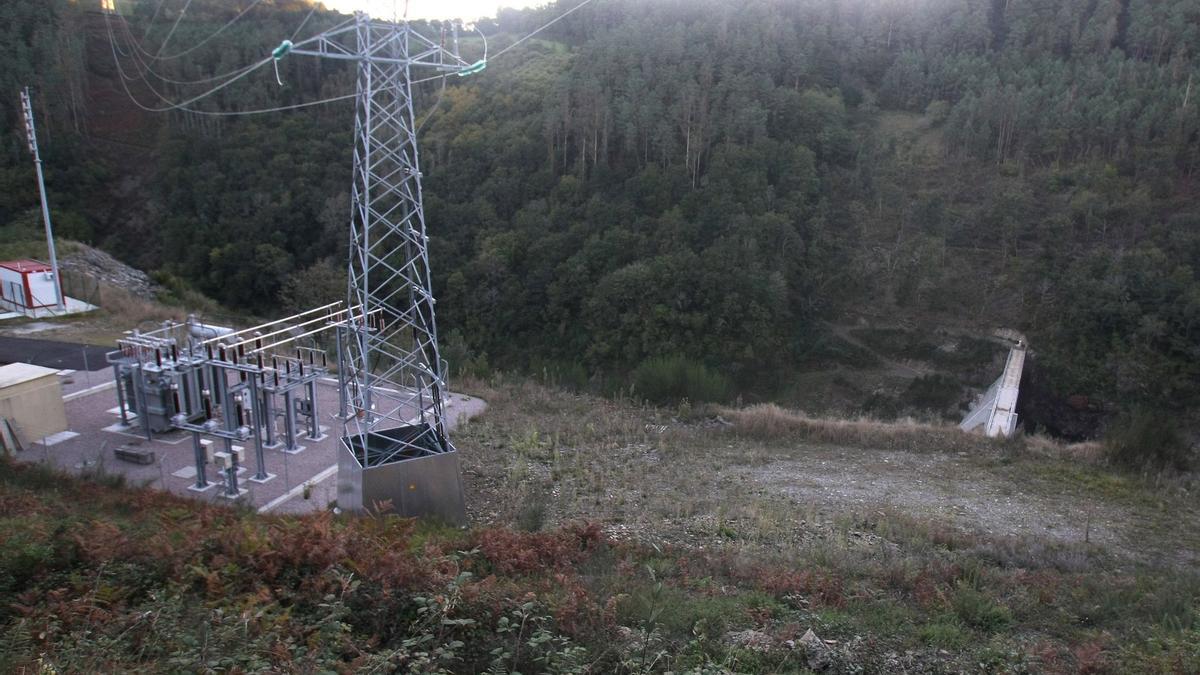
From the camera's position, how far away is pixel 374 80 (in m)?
7.70

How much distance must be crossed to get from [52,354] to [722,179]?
23.7 metres

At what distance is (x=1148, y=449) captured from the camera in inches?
474

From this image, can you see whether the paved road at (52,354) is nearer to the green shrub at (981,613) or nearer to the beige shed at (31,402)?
the beige shed at (31,402)

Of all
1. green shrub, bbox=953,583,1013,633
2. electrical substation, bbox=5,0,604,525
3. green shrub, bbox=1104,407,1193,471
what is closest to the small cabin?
electrical substation, bbox=5,0,604,525

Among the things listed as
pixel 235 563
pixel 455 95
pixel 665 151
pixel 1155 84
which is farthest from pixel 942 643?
pixel 455 95

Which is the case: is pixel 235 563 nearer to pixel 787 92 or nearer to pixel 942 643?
pixel 942 643

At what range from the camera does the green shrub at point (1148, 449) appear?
466 inches

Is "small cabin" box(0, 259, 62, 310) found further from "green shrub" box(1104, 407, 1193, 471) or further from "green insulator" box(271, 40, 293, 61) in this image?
"green shrub" box(1104, 407, 1193, 471)

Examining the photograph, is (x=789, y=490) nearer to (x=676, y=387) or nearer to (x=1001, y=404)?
(x=676, y=387)

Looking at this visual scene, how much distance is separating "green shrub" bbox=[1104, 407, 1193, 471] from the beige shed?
15280 mm

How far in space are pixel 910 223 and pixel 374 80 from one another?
1052 inches

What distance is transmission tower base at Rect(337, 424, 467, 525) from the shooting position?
7.74 metres

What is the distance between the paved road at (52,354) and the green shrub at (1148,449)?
653 inches

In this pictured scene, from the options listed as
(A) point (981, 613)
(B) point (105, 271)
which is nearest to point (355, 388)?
(A) point (981, 613)
